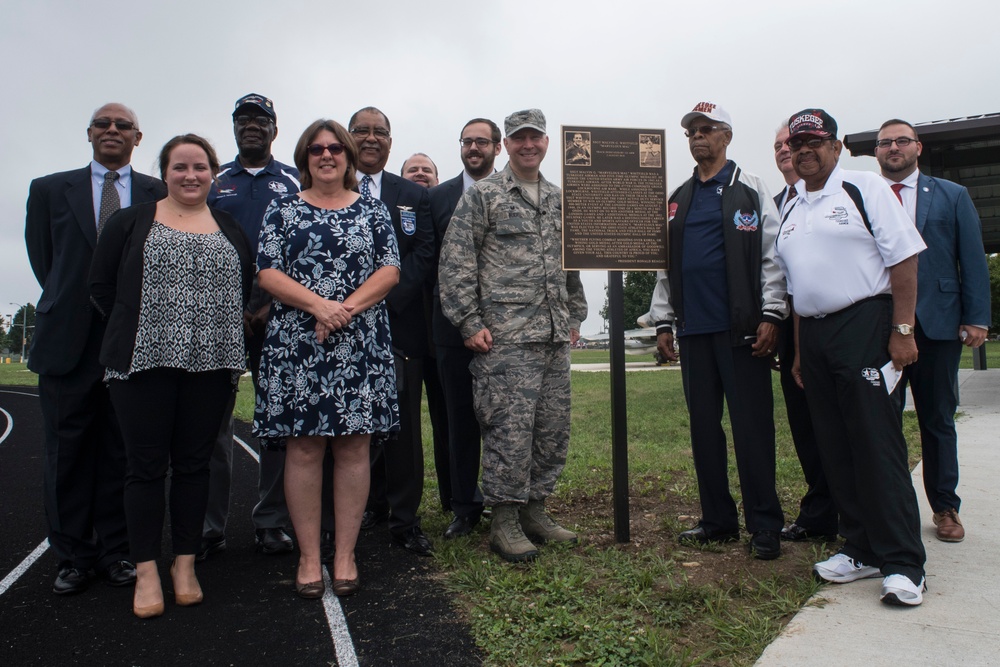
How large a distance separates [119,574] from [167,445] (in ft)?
2.79

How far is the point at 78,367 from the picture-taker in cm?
386

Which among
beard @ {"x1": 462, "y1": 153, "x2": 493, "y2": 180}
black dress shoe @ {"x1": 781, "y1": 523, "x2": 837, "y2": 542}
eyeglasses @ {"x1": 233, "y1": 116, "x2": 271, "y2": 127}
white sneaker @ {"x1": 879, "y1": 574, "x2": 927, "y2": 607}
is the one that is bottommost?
black dress shoe @ {"x1": 781, "y1": 523, "x2": 837, "y2": 542}

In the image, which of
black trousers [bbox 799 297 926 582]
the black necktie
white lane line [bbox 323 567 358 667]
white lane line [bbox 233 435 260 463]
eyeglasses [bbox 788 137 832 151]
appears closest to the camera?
white lane line [bbox 323 567 358 667]

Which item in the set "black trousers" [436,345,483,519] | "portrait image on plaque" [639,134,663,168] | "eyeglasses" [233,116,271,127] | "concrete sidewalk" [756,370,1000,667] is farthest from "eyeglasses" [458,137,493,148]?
"concrete sidewalk" [756,370,1000,667]

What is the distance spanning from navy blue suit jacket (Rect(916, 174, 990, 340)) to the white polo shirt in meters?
1.00

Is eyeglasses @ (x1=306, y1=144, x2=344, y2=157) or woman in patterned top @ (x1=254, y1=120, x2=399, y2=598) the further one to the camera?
eyeglasses @ (x1=306, y1=144, x2=344, y2=157)

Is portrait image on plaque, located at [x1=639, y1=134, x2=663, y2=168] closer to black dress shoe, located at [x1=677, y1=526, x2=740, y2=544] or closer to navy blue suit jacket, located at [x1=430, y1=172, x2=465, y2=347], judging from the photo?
navy blue suit jacket, located at [x1=430, y1=172, x2=465, y2=347]

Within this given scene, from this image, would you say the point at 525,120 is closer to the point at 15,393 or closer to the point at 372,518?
the point at 372,518

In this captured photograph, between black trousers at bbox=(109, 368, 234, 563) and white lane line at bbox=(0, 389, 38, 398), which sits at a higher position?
black trousers at bbox=(109, 368, 234, 563)

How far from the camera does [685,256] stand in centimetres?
442

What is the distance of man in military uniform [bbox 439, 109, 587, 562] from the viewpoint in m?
4.25

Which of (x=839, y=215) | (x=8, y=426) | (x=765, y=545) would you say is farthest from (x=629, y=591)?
(x=8, y=426)

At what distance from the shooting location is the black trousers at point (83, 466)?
3.88 m

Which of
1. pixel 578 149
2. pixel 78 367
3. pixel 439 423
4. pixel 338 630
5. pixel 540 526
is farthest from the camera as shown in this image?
pixel 439 423
